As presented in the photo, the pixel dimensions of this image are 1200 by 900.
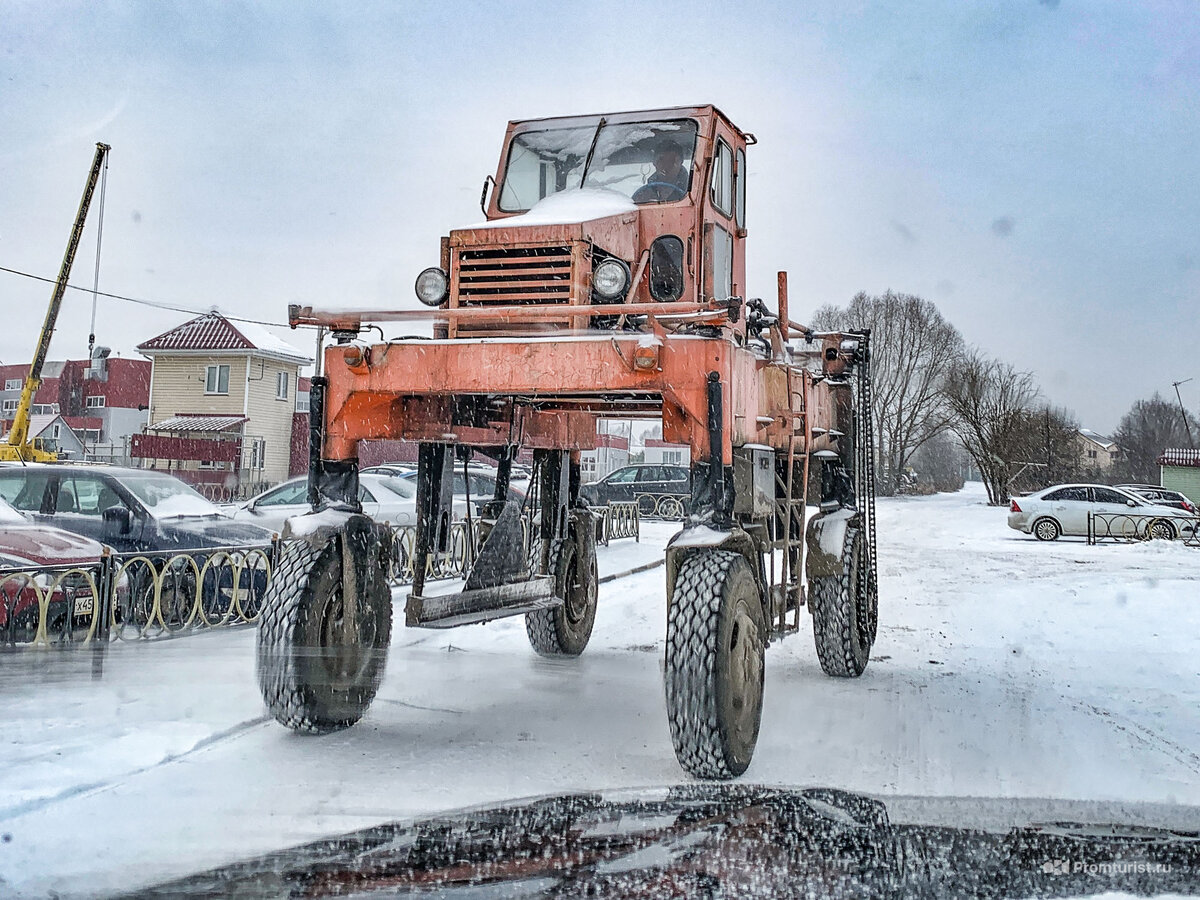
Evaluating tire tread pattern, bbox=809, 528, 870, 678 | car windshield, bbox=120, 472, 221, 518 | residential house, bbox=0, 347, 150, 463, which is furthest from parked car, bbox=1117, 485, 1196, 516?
residential house, bbox=0, 347, 150, 463

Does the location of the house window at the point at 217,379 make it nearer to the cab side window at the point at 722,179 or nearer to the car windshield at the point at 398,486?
the car windshield at the point at 398,486

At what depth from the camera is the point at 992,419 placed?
156 feet

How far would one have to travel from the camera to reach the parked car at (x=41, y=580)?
23.1 ft

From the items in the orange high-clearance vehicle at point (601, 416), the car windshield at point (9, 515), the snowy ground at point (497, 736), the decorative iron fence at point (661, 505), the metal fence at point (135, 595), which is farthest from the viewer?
the decorative iron fence at point (661, 505)

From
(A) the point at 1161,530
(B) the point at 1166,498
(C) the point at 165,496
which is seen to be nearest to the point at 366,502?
(C) the point at 165,496

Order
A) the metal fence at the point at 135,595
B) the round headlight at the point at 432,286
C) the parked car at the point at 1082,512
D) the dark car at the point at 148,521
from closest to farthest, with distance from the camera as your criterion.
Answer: the round headlight at the point at 432,286 < the metal fence at the point at 135,595 < the dark car at the point at 148,521 < the parked car at the point at 1082,512

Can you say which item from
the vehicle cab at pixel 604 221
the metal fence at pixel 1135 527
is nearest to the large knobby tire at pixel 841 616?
the vehicle cab at pixel 604 221

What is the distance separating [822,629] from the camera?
23.0ft

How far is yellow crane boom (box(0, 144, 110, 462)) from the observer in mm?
24281

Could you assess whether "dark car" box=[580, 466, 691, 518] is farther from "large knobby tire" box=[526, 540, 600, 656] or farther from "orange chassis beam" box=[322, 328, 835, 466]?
"orange chassis beam" box=[322, 328, 835, 466]

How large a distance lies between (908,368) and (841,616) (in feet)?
150

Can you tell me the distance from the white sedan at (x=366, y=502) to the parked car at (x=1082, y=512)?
16146 mm

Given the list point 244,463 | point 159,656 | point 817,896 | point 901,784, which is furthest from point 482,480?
point 244,463

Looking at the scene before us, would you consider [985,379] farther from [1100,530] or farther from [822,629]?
[822,629]
